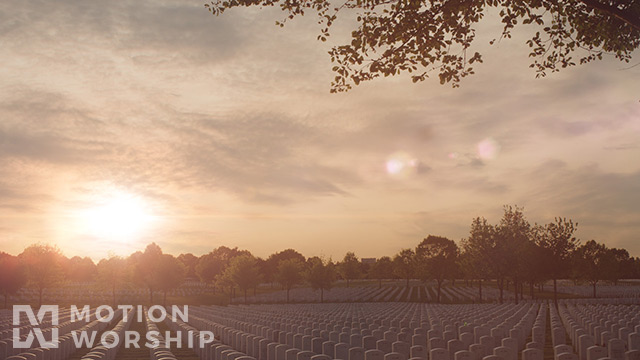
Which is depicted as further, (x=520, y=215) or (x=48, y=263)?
(x=48, y=263)

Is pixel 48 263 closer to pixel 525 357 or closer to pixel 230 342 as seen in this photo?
pixel 230 342

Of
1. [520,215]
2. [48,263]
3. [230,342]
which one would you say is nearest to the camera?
[230,342]

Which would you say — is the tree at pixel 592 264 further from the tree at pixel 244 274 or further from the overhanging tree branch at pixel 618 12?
the overhanging tree branch at pixel 618 12

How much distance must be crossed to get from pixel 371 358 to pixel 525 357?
4030 mm

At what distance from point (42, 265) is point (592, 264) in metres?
71.2

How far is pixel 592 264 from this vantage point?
72.4m

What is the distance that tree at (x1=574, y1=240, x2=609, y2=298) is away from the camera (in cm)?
7119

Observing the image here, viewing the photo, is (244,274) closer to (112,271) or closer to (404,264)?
(112,271)

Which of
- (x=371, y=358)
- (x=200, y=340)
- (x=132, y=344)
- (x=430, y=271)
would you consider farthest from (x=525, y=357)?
(x=430, y=271)

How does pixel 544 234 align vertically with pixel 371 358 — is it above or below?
above

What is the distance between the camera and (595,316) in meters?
27.0

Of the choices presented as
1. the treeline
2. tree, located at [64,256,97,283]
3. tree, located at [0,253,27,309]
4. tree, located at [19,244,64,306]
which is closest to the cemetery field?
the treeline

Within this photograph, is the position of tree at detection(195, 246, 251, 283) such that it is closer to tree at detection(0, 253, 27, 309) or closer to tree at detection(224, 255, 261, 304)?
tree at detection(224, 255, 261, 304)

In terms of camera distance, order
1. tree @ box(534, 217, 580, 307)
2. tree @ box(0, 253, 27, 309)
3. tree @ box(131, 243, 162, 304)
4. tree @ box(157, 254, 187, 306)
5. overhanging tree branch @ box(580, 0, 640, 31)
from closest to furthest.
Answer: overhanging tree branch @ box(580, 0, 640, 31) < tree @ box(534, 217, 580, 307) < tree @ box(0, 253, 27, 309) < tree @ box(157, 254, 187, 306) < tree @ box(131, 243, 162, 304)
